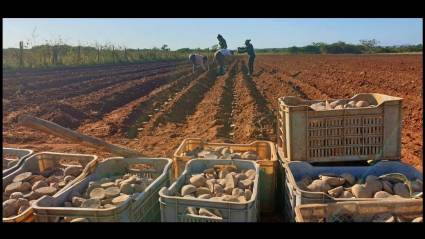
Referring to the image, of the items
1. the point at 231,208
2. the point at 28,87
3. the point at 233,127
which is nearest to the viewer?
the point at 231,208

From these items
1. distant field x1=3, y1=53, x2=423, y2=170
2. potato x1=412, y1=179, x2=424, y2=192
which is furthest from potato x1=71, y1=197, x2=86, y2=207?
distant field x1=3, y1=53, x2=423, y2=170

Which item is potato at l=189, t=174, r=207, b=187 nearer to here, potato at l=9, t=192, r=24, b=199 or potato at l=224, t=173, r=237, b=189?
potato at l=224, t=173, r=237, b=189

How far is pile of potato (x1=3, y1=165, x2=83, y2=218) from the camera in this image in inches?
133

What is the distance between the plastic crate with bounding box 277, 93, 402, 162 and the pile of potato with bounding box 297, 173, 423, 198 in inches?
10.7

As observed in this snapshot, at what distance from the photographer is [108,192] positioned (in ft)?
11.2

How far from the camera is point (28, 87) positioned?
15.3m

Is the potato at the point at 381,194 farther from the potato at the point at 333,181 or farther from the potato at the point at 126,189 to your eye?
the potato at the point at 126,189

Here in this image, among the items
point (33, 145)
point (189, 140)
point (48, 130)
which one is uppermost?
point (48, 130)

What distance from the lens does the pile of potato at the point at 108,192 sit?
3.18m
